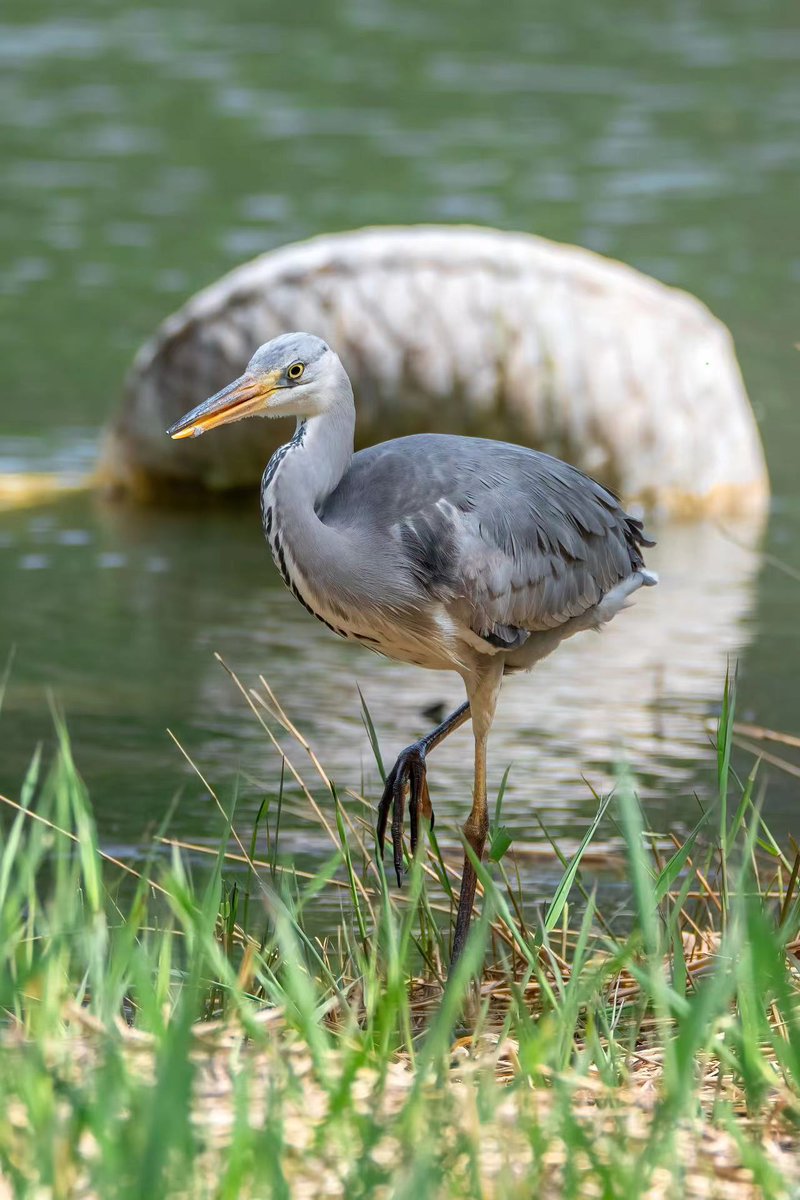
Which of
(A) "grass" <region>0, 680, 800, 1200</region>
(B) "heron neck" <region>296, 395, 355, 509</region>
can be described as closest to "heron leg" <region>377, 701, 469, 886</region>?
(A) "grass" <region>0, 680, 800, 1200</region>

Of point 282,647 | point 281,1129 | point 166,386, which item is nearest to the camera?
point 281,1129

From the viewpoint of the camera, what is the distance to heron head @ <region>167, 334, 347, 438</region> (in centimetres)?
389

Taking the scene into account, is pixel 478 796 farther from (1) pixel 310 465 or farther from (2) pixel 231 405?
(2) pixel 231 405

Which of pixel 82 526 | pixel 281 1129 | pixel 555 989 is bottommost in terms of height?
pixel 82 526

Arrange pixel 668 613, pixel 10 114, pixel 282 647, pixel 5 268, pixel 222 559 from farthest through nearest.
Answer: pixel 10 114
pixel 5 268
pixel 222 559
pixel 668 613
pixel 282 647

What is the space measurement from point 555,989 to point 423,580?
2.69 ft

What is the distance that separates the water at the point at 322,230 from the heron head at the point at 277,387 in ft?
3.72

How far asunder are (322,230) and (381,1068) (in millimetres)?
9177

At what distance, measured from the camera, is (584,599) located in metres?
4.25

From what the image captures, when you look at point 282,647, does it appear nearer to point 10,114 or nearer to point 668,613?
point 668,613

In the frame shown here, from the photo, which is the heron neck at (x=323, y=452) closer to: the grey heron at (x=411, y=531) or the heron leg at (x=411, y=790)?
the grey heron at (x=411, y=531)

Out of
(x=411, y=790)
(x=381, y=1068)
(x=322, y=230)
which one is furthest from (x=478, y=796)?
(x=322, y=230)

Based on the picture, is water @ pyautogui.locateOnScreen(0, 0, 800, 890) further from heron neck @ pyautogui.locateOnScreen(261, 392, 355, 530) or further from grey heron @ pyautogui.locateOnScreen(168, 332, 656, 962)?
heron neck @ pyautogui.locateOnScreen(261, 392, 355, 530)

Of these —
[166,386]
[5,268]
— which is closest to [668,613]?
[166,386]
